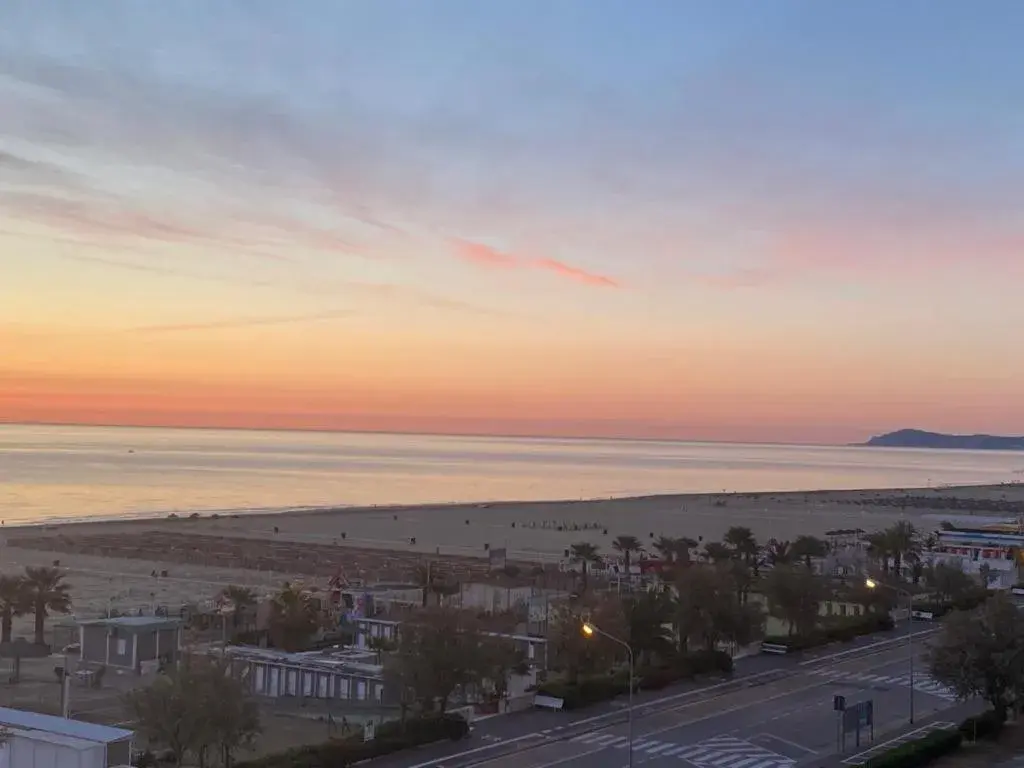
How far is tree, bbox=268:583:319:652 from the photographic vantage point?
109 feet

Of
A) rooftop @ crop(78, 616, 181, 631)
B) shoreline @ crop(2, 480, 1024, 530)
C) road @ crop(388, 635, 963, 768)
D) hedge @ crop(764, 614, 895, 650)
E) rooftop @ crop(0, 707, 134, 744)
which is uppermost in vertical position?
rooftop @ crop(0, 707, 134, 744)

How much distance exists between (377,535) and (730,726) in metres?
55.0

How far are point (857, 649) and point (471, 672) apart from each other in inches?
701

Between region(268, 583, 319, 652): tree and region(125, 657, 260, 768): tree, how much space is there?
12.9 metres

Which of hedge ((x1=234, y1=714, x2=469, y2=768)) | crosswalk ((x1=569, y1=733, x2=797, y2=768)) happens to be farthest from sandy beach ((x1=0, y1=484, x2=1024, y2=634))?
crosswalk ((x1=569, y1=733, x2=797, y2=768))

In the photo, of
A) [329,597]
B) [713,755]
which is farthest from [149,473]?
[713,755]

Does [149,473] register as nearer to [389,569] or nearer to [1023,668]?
[389,569]

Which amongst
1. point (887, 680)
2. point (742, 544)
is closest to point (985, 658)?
point (887, 680)

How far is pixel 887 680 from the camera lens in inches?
1256

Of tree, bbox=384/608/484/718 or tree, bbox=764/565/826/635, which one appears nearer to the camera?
tree, bbox=384/608/484/718

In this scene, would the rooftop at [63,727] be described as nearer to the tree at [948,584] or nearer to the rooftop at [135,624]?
the rooftop at [135,624]

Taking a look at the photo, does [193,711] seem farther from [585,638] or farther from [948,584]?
[948,584]

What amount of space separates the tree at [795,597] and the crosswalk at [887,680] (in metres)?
4.77

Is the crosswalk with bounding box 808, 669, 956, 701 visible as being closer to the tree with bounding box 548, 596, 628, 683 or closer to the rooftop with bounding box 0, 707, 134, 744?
the tree with bounding box 548, 596, 628, 683
